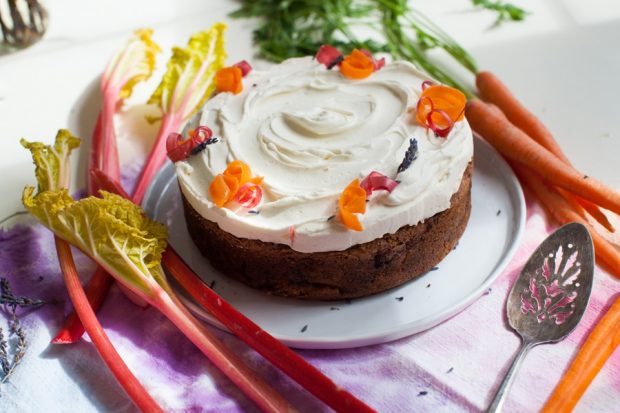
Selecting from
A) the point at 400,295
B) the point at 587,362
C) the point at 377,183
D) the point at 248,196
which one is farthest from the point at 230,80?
the point at 587,362

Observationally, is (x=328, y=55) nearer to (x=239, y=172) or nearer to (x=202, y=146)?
(x=202, y=146)

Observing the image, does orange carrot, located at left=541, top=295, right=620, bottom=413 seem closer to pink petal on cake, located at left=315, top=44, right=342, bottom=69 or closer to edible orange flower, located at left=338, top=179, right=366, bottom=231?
edible orange flower, located at left=338, top=179, right=366, bottom=231

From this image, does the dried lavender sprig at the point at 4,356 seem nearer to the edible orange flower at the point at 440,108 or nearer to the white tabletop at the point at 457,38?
the white tabletop at the point at 457,38

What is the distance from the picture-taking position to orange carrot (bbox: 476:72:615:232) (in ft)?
10.6

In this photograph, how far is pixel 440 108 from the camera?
117 inches

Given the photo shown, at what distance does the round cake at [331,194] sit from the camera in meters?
2.64

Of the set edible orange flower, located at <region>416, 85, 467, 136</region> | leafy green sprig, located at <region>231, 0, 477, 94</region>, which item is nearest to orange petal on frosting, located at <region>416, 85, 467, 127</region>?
edible orange flower, located at <region>416, 85, 467, 136</region>

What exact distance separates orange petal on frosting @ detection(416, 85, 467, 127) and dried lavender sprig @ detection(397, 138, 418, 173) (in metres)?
0.19

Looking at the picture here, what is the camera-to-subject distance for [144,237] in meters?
2.82

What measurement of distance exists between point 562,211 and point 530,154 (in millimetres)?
317

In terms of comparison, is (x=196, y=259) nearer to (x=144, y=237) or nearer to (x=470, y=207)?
(x=144, y=237)

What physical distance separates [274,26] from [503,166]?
188 cm

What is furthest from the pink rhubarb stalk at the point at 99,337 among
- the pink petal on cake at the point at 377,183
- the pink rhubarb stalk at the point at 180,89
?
the pink petal on cake at the point at 377,183

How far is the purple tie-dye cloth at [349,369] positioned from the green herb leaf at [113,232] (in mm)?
248
